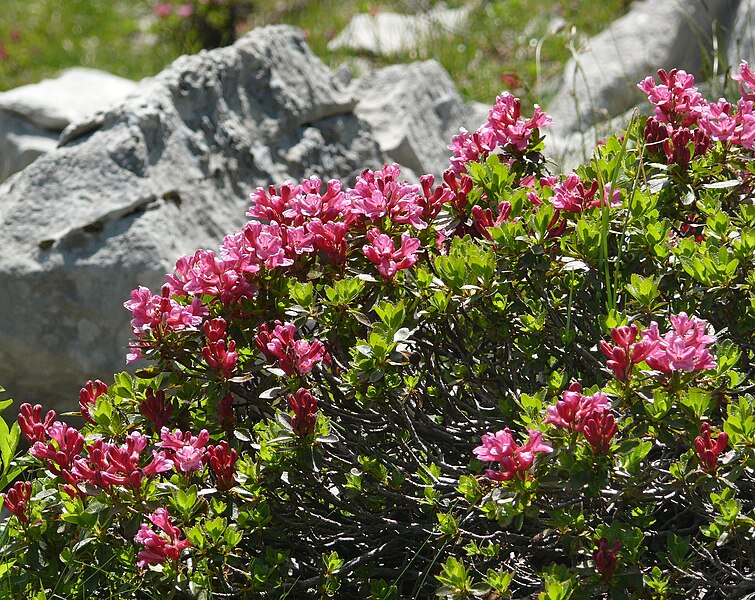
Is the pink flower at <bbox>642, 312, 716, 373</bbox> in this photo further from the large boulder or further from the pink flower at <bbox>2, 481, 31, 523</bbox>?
the large boulder

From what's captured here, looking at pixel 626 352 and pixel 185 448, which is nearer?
pixel 626 352

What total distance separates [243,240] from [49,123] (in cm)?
380

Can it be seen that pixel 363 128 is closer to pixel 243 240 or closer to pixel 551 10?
pixel 243 240

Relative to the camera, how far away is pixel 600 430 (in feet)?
6.23

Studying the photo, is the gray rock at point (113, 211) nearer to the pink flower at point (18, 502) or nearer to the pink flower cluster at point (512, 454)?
the pink flower at point (18, 502)

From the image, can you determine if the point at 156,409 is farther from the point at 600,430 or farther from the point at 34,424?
the point at 600,430

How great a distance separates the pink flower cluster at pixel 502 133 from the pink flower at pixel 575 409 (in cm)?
97

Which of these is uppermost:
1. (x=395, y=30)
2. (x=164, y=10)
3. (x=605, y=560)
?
(x=605, y=560)

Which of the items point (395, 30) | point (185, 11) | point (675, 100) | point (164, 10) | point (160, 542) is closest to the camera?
point (160, 542)

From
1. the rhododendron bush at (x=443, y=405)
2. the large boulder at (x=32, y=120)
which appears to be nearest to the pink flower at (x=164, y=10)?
the large boulder at (x=32, y=120)

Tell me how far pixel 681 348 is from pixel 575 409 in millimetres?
247

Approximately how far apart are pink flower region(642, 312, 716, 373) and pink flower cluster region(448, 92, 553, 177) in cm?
90

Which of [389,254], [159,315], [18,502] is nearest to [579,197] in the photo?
[389,254]

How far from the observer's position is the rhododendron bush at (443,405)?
1996 mm
